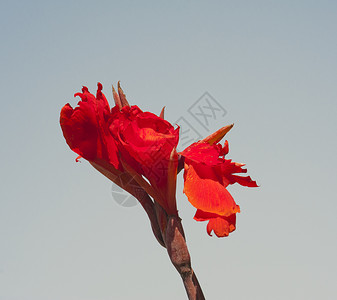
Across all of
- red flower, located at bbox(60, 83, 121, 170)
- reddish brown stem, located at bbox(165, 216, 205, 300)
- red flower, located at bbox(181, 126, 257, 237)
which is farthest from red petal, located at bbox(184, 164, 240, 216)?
red flower, located at bbox(60, 83, 121, 170)

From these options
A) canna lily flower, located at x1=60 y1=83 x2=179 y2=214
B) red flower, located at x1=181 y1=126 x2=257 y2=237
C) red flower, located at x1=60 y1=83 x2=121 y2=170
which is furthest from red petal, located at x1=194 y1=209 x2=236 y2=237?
red flower, located at x1=60 y1=83 x2=121 y2=170

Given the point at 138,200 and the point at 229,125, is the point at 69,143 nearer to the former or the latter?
the point at 138,200

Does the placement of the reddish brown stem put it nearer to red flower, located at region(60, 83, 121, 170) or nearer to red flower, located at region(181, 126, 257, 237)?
red flower, located at region(181, 126, 257, 237)

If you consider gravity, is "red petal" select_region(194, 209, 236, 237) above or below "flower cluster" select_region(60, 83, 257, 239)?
below

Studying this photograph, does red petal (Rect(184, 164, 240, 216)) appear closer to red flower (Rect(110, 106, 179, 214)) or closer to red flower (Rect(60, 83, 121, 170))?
red flower (Rect(110, 106, 179, 214))

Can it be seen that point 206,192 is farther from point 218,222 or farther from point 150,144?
point 150,144

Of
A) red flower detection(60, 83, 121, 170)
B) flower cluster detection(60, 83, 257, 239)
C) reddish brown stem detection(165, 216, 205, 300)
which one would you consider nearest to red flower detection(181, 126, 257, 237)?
flower cluster detection(60, 83, 257, 239)

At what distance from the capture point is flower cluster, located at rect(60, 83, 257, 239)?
2111mm

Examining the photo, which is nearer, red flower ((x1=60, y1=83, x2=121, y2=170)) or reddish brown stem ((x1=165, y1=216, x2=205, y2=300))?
reddish brown stem ((x1=165, y1=216, x2=205, y2=300))

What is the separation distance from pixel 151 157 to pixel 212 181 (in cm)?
28

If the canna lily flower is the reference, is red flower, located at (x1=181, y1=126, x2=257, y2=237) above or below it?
below

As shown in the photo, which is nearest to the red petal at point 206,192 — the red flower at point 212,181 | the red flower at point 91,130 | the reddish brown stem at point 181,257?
the red flower at point 212,181

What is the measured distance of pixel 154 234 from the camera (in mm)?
2205

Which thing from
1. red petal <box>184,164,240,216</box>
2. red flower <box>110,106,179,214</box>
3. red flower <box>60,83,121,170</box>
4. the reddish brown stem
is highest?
red flower <box>60,83,121,170</box>
